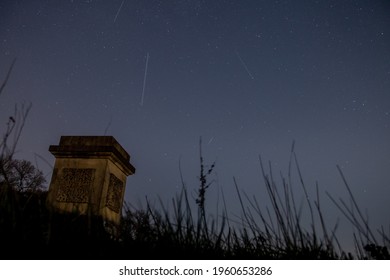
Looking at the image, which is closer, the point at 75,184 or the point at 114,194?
the point at 75,184

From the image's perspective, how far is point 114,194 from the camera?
7.07 meters

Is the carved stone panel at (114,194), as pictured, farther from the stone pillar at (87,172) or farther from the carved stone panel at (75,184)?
the carved stone panel at (75,184)

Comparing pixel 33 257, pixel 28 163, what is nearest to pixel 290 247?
pixel 33 257

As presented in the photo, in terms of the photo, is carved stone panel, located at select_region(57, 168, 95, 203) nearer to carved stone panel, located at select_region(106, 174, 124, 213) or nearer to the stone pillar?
the stone pillar

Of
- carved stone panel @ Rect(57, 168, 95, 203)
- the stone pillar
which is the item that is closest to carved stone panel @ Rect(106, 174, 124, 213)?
the stone pillar

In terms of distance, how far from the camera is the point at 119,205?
7.35m

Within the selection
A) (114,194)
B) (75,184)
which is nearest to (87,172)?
(75,184)

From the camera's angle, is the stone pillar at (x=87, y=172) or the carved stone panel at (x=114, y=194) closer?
the stone pillar at (x=87, y=172)

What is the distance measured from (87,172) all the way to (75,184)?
380 millimetres

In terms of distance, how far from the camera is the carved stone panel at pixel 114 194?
683cm

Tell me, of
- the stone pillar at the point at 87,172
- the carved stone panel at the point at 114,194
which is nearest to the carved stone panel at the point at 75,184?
the stone pillar at the point at 87,172

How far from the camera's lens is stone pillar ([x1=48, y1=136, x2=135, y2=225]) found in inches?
256

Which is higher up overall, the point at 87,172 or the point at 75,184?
the point at 87,172

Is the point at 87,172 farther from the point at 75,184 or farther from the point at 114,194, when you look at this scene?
the point at 114,194
